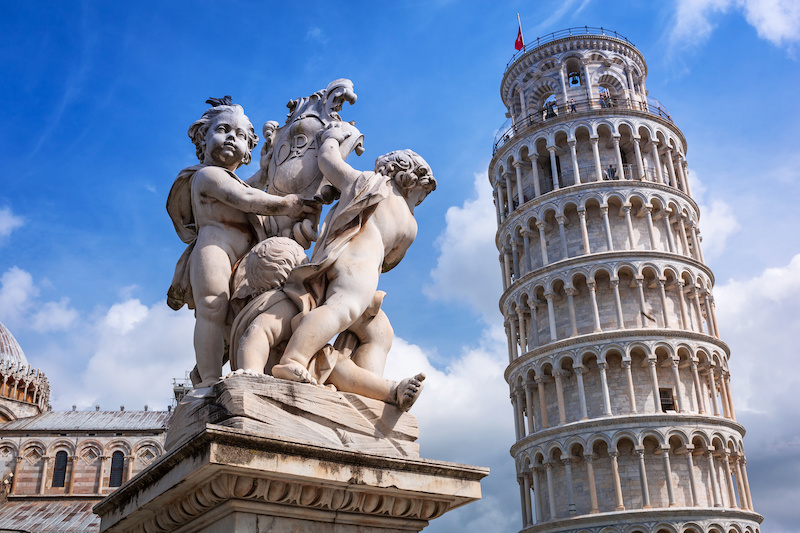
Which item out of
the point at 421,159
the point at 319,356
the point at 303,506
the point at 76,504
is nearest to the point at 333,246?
the point at 319,356

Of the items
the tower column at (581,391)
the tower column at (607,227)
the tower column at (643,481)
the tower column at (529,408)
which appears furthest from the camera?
the tower column at (529,408)

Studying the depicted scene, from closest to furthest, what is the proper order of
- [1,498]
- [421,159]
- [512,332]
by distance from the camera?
[421,159] → [512,332] → [1,498]

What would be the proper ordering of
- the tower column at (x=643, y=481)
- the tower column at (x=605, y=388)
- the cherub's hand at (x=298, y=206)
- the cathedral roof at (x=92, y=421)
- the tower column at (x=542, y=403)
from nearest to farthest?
the cherub's hand at (x=298, y=206) → the tower column at (x=643, y=481) → the tower column at (x=605, y=388) → the tower column at (x=542, y=403) → the cathedral roof at (x=92, y=421)

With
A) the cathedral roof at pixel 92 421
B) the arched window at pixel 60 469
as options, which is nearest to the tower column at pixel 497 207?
the cathedral roof at pixel 92 421

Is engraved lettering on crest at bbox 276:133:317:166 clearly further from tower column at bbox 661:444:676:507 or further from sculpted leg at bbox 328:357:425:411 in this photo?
tower column at bbox 661:444:676:507

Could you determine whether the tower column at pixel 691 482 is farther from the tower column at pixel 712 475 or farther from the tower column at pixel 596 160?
the tower column at pixel 596 160

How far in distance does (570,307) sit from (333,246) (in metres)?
34.3

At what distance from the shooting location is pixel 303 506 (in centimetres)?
317

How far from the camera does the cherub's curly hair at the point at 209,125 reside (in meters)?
4.51

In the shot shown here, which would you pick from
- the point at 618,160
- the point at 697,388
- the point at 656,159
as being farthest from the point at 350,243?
the point at 656,159

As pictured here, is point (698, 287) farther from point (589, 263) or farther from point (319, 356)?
point (319, 356)

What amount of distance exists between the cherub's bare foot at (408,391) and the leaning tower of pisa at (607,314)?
31.8m

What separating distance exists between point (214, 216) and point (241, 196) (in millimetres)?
232

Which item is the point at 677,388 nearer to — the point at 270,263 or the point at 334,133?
the point at 334,133
